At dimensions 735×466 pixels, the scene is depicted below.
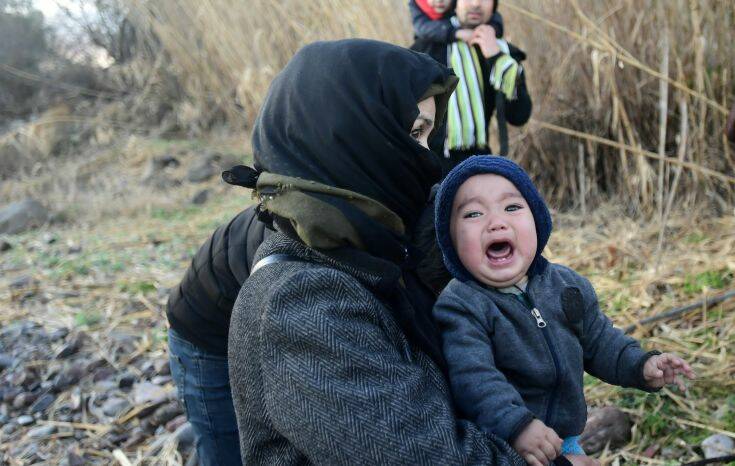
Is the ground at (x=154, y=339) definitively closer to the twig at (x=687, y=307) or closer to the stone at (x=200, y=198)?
the twig at (x=687, y=307)

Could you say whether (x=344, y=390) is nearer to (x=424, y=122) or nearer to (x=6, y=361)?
(x=424, y=122)

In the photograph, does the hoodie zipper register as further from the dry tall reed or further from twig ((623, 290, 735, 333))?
the dry tall reed

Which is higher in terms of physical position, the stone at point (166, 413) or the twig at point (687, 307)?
the twig at point (687, 307)

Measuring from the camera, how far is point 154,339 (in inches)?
165

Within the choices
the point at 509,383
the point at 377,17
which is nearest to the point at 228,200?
the point at 377,17

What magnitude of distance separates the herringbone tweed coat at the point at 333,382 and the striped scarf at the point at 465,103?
2506mm

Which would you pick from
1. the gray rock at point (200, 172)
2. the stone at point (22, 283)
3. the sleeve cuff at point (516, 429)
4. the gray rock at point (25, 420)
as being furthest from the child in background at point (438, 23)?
the gray rock at point (200, 172)

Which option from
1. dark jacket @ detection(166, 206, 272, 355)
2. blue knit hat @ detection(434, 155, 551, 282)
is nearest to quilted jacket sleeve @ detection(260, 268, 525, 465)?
blue knit hat @ detection(434, 155, 551, 282)

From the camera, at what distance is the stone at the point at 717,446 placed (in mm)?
2352

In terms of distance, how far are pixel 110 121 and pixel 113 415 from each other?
8.52 m

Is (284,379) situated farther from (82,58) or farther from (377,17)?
(82,58)

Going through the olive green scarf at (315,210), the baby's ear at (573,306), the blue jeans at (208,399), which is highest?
the olive green scarf at (315,210)

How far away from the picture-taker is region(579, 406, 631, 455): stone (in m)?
2.58

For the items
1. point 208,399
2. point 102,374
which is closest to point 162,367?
point 102,374
